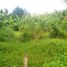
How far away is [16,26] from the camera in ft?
40.5

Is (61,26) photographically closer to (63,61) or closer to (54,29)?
(54,29)

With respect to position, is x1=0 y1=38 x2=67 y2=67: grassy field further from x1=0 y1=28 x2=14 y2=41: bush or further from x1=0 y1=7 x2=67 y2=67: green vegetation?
x1=0 y1=28 x2=14 y2=41: bush

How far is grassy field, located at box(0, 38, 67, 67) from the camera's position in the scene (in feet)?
22.9

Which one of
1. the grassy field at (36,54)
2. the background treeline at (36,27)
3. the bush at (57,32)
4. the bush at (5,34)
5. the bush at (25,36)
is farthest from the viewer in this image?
the bush at (57,32)

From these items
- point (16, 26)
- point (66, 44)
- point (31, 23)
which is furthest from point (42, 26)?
point (66, 44)

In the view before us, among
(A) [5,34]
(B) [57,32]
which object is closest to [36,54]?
(A) [5,34]

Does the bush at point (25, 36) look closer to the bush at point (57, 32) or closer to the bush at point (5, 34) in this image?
the bush at point (5, 34)

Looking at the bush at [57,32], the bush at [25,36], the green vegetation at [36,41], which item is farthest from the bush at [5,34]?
the bush at [57,32]

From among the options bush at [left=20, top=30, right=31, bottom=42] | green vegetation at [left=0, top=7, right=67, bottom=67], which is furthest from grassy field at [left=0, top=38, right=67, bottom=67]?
bush at [left=20, top=30, right=31, bottom=42]

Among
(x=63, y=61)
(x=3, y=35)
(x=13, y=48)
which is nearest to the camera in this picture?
(x=63, y=61)

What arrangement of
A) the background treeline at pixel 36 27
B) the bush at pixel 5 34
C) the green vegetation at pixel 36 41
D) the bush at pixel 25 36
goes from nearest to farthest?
the green vegetation at pixel 36 41 < the bush at pixel 5 34 < the bush at pixel 25 36 < the background treeline at pixel 36 27

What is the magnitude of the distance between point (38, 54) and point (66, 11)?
17.3 ft

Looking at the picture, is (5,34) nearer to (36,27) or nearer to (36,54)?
(36,27)

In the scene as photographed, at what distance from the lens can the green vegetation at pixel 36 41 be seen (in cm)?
720
